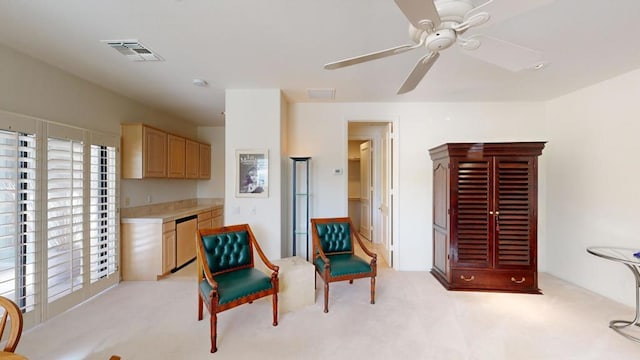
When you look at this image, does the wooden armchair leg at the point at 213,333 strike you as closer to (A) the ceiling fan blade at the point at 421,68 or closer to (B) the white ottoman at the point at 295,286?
(B) the white ottoman at the point at 295,286

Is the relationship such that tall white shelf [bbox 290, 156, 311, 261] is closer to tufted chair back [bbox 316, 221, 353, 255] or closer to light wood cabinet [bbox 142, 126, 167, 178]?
tufted chair back [bbox 316, 221, 353, 255]

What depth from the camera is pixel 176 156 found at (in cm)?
444

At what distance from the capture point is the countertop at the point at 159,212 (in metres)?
3.60

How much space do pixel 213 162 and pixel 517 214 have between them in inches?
213

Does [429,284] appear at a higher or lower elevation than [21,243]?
lower

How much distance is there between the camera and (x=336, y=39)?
2.16 meters

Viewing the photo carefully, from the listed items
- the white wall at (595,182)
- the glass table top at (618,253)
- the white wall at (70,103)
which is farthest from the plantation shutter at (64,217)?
the white wall at (595,182)

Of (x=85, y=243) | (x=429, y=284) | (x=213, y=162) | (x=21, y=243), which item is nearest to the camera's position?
(x=21, y=243)

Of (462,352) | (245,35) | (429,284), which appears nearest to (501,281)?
(429,284)

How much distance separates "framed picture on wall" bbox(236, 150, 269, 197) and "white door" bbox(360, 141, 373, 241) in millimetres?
2897

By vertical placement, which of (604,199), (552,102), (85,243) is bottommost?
(85,243)

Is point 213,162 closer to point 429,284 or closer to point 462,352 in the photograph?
point 429,284

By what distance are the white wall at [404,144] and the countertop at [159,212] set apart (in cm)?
203

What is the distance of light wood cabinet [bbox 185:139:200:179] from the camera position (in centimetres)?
479
